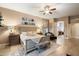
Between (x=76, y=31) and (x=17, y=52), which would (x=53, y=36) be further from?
(x=17, y=52)

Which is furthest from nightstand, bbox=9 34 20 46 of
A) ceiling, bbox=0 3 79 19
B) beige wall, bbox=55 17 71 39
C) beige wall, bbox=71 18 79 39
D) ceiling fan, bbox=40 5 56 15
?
beige wall, bbox=71 18 79 39

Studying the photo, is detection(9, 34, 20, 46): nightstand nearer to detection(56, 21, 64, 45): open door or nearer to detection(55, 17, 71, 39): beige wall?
detection(56, 21, 64, 45): open door

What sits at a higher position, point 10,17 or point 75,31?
point 10,17

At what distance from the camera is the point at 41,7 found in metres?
1.96

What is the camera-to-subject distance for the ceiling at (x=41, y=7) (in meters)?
1.93

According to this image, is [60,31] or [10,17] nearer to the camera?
[10,17]

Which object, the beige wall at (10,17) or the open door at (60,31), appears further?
the open door at (60,31)

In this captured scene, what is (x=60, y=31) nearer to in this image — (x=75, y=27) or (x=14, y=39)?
(x=75, y=27)

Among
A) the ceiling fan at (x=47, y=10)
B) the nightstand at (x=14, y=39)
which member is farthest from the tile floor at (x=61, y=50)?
the ceiling fan at (x=47, y=10)

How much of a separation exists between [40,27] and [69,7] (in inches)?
27.2

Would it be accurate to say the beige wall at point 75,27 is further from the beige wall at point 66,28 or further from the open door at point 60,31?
the open door at point 60,31

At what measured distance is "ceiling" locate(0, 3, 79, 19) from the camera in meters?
1.93

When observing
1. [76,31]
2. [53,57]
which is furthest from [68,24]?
[53,57]

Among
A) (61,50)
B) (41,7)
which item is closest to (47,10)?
(41,7)
